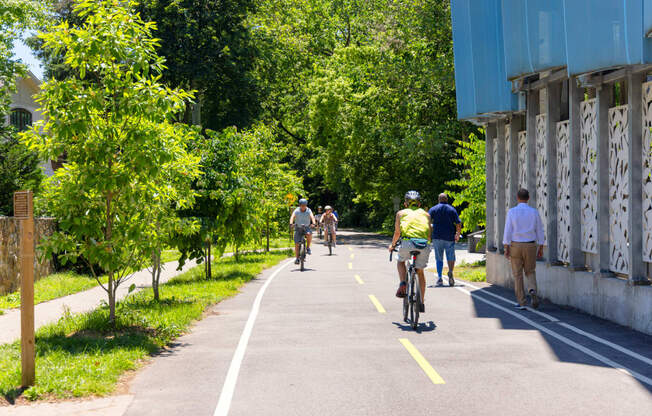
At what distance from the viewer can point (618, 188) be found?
37.4ft

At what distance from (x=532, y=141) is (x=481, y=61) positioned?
2740mm

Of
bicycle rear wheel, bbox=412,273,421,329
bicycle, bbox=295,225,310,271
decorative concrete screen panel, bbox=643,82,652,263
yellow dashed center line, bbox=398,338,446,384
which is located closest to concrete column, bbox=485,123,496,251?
bicycle, bbox=295,225,310,271

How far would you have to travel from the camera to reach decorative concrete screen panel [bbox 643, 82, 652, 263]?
10391 mm

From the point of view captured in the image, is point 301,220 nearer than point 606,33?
No

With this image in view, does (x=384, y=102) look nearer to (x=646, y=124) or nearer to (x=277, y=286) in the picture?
(x=277, y=286)

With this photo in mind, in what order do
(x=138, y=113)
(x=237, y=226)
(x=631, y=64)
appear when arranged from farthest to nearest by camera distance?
(x=237, y=226)
(x=631, y=64)
(x=138, y=113)

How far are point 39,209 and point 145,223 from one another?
4.73 feet

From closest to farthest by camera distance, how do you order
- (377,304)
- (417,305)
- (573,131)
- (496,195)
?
(417,305) < (573,131) < (377,304) < (496,195)

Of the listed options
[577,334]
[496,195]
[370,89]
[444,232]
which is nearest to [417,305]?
Answer: [577,334]

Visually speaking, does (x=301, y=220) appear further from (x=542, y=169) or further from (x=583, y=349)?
(x=583, y=349)

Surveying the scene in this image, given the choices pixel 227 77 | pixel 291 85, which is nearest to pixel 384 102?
pixel 227 77

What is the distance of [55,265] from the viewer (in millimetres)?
19203

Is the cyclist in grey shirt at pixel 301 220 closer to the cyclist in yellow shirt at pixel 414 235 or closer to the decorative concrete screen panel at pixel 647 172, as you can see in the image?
the cyclist in yellow shirt at pixel 414 235

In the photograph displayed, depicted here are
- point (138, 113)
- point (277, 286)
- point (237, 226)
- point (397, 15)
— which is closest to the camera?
point (138, 113)
